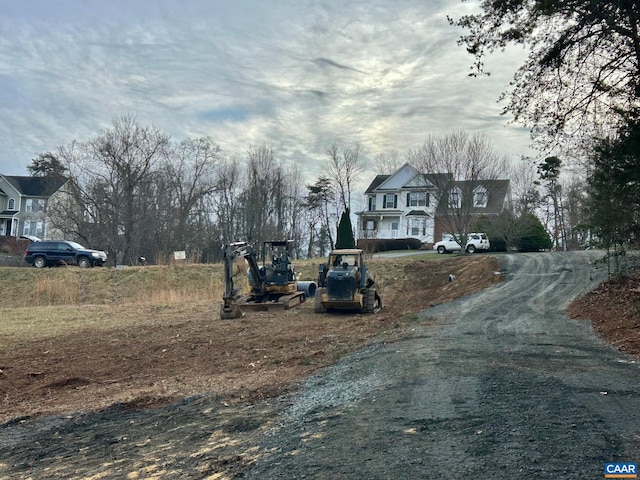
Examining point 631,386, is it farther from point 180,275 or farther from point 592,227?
point 180,275

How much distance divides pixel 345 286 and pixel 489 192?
20.0 metres

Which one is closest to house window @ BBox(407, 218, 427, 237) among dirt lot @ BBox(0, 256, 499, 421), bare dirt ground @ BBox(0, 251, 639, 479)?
dirt lot @ BBox(0, 256, 499, 421)

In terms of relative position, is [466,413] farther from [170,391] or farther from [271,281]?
[271,281]

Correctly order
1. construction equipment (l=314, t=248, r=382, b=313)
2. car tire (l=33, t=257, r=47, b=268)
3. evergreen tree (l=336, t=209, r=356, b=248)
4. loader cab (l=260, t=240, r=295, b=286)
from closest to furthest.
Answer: construction equipment (l=314, t=248, r=382, b=313), loader cab (l=260, t=240, r=295, b=286), car tire (l=33, t=257, r=47, b=268), evergreen tree (l=336, t=209, r=356, b=248)

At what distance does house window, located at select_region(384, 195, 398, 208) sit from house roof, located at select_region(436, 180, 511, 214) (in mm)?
16004

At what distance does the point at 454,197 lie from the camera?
111ft

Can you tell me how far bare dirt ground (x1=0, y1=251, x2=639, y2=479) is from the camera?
205 inches

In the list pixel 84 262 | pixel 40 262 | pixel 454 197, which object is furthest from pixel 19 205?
pixel 454 197

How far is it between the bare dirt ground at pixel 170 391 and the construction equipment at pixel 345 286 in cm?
78

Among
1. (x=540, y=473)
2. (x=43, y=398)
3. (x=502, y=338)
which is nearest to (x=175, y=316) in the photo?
(x=43, y=398)

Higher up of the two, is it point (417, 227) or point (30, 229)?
point (417, 227)

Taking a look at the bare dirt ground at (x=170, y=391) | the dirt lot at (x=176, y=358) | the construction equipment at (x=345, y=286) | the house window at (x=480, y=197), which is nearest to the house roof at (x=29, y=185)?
the house window at (x=480, y=197)

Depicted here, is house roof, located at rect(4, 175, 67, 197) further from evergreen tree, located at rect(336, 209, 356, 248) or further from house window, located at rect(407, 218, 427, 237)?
house window, located at rect(407, 218, 427, 237)

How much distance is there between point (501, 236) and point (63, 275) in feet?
90.9
